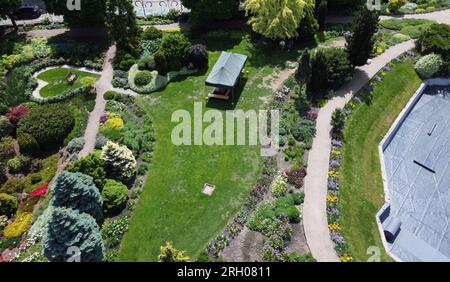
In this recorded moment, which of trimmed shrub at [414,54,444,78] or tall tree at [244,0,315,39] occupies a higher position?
tall tree at [244,0,315,39]

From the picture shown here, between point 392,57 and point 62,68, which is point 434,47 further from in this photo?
point 62,68

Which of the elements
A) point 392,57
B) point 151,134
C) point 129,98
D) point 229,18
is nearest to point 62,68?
point 129,98

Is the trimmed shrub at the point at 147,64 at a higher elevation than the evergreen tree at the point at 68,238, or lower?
higher

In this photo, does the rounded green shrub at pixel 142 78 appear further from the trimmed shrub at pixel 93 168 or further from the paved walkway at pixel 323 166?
the paved walkway at pixel 323 166

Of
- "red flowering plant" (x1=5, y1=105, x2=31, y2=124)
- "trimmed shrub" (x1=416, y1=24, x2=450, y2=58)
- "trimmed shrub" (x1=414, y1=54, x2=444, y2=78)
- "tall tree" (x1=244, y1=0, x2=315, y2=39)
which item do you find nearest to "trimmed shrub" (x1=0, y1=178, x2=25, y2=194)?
"red flowering plant" (x1=5, y1=105, x2=31, y2=124)

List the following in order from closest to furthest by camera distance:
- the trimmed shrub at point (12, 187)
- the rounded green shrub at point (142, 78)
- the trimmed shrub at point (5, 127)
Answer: the trimmed shrub at point (12, 187), the trimmed shrub at point (5, 127), the rounded green shrub at point (142, 78)

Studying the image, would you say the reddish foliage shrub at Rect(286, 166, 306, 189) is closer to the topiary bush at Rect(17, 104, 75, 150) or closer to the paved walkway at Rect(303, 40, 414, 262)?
the paved walkway at Rect(303, 40, 414, 262)

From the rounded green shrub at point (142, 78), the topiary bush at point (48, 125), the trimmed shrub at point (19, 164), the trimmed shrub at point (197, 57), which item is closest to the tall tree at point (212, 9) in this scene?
the trimmed shrub at point (197, 57)
